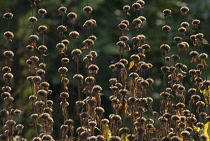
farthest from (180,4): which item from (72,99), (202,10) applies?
(72,99)

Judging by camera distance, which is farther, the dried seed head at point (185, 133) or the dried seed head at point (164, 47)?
the dried seed head at point (164, 47)

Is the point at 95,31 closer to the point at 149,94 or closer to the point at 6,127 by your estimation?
the point at 149,94

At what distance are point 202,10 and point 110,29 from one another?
0.70 m

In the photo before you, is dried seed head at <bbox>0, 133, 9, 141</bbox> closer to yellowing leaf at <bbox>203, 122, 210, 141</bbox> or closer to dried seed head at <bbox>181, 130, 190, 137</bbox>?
dried seed head at <bbox>181, 130, 190, 137</bbox>

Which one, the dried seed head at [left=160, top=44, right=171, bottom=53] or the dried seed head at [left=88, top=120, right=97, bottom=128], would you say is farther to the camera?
the dried seed head at [left=160, top=44, right=171, bottom=53]

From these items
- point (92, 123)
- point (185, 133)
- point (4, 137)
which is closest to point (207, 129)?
point (185, 133)

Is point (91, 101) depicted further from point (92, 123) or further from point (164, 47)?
point (164, 47)

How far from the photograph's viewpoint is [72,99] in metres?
5.01

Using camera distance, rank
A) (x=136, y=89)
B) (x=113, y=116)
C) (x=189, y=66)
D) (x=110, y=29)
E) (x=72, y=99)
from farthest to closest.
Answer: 1. (x=72, y=99)
2. (x=110, y=29)
3. (x=189, y=66)
4. (x=136, y=89)
5. (x=113, y=116)

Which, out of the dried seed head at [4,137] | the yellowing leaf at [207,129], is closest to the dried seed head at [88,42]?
the dried seed head at [4,137]

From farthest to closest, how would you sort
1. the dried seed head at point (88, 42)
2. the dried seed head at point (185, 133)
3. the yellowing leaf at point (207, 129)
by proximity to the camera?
the yellowing leaf at point (207, 129), the dried seed head at point (88, 42), the dried seed head at point (185, 133)

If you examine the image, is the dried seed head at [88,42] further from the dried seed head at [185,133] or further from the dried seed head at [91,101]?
the dried seed head at [185,133]

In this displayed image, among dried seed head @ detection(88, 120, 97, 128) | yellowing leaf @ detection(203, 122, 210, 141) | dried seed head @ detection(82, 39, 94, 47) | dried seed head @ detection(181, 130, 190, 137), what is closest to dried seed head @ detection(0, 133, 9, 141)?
dried seed head @ detection(88, 120, 97, 128)

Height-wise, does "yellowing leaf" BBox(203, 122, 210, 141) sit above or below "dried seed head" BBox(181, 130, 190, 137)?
above
